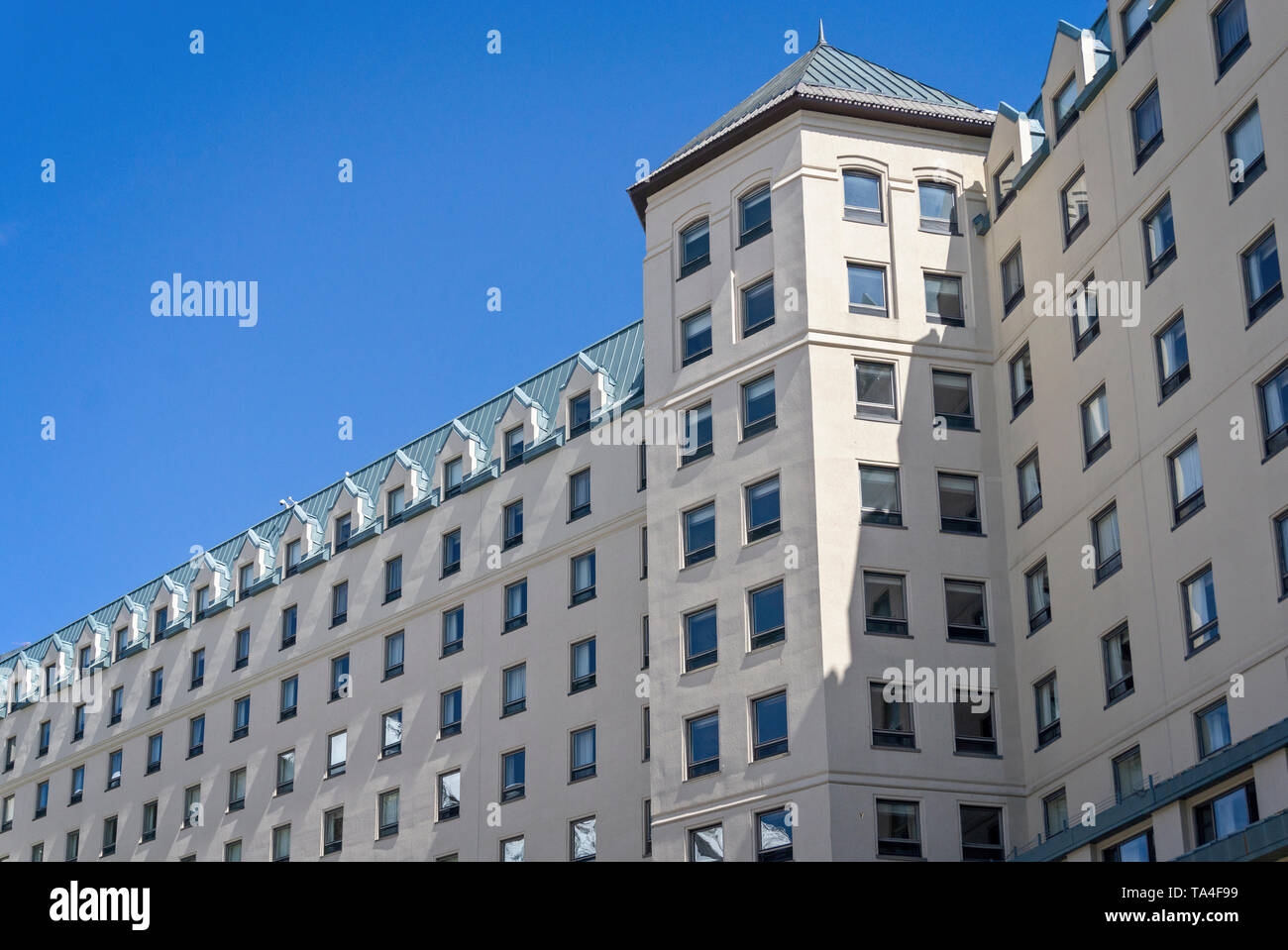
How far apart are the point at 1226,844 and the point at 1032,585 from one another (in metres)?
16.6

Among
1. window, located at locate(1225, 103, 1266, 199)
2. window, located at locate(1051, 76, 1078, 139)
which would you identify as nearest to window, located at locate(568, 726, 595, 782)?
window, located at locate(1051, 76, 1078, 139)

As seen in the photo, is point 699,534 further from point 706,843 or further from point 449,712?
point 449,712

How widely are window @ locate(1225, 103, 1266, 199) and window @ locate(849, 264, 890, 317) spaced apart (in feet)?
47.8

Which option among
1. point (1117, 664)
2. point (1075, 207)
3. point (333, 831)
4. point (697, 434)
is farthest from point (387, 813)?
point (1075, 207)

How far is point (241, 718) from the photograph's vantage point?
7781 centimetres

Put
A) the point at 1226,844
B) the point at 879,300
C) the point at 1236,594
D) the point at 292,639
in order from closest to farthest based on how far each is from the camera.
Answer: the point at 1226,844 → the point at 1236,594 → the point at 879,300 → the point at 292,639

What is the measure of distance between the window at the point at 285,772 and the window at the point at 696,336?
2662cm

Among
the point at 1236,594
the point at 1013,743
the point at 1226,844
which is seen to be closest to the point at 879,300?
the point at 1013,743

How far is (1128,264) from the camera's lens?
47094 mm

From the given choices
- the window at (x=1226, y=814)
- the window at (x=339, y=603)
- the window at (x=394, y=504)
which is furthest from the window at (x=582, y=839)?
the window at (x=1226, y=814)

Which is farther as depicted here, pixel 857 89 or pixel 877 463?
pixel 857 89

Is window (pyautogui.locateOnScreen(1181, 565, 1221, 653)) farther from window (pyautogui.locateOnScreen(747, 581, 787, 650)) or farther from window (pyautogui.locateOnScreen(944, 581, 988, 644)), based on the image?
window (pyautogui.locateOnScreen(747, 581, 787, 650))
